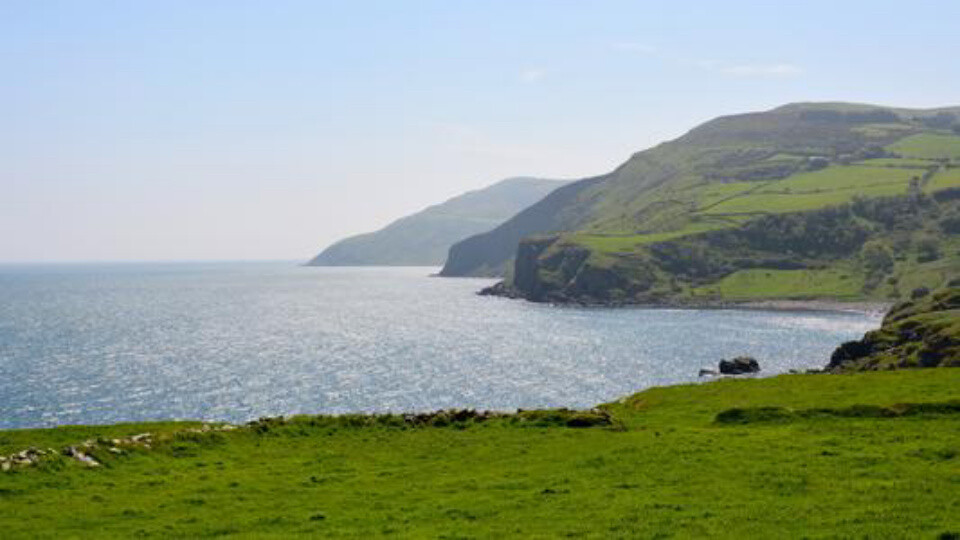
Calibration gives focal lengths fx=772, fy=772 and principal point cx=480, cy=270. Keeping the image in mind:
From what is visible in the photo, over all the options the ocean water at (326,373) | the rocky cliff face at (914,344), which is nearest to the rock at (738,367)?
the ocean water at (326,373)

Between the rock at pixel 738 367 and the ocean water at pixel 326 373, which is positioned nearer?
the ocean water at pixel 326 373

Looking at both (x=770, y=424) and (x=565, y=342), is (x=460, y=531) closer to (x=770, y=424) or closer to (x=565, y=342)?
(x=770, y=424)

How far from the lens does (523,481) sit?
98.1 feet

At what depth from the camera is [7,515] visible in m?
26.9

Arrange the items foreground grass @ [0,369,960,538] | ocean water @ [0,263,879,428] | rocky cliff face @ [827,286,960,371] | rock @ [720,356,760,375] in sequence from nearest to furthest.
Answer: foreground grass @ [0,369,960,538]
rocky cliff face @ [827,286,960,371]
ocean water @ [0,263,879,428]
rock @ [720,356,760,375]

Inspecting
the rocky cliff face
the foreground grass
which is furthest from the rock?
the foreground grass

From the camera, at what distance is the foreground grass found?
23891mm

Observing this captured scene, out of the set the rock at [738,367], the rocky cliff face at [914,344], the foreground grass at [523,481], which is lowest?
the rock at [738,367]

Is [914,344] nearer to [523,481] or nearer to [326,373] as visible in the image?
[523,481]

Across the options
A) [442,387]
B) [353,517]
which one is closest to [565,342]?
[442,387]

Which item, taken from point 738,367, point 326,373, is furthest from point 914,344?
point 326,373

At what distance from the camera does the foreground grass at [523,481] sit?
23.9m

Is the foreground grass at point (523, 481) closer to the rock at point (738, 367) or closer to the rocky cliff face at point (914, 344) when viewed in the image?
the rocky cliff face at point (914, 344)

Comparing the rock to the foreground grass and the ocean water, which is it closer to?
the ocean water
